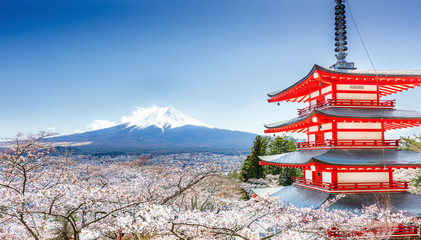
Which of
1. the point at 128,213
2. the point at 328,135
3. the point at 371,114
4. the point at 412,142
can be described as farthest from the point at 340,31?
the point at 412,142

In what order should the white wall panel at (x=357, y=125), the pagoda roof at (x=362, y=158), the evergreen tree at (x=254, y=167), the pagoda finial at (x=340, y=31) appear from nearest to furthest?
the pagoda roof at (x=362, y=158) → the white wall panel at (x=357, y=125) → the pagoda finial at (x=340, y=31) → the evergreen tree at (x=254, y=167)

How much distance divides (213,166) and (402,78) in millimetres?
7993

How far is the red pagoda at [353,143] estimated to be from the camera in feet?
30.2

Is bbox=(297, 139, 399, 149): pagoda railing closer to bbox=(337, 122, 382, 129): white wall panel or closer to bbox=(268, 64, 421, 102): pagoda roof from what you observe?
bbox=(337, 122, 382, 129): white wall panel

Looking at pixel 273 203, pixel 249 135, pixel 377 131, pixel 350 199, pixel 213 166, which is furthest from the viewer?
pixel 249 135

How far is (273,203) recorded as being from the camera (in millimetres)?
7023

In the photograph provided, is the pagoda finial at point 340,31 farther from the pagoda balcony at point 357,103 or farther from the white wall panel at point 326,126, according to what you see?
the white wall panel at point 326,126

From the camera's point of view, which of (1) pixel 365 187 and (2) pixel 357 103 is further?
(2) pixel 357 103

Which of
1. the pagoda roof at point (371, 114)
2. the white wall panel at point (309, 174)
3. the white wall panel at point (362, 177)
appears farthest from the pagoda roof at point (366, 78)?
the white wall panel at point (309, 174)

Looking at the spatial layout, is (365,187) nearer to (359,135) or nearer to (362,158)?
(362,158)

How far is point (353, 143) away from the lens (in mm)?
10211

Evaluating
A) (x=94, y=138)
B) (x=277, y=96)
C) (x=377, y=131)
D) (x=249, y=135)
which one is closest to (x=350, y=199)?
(x=377, y=131)

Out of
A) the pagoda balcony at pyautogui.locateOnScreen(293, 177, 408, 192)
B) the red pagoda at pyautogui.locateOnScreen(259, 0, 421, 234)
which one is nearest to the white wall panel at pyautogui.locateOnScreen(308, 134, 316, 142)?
the red pagoda at pyautogui.locateOnScreen(259, 0, 421, 234)

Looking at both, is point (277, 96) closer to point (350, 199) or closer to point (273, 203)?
point (350, 199)
